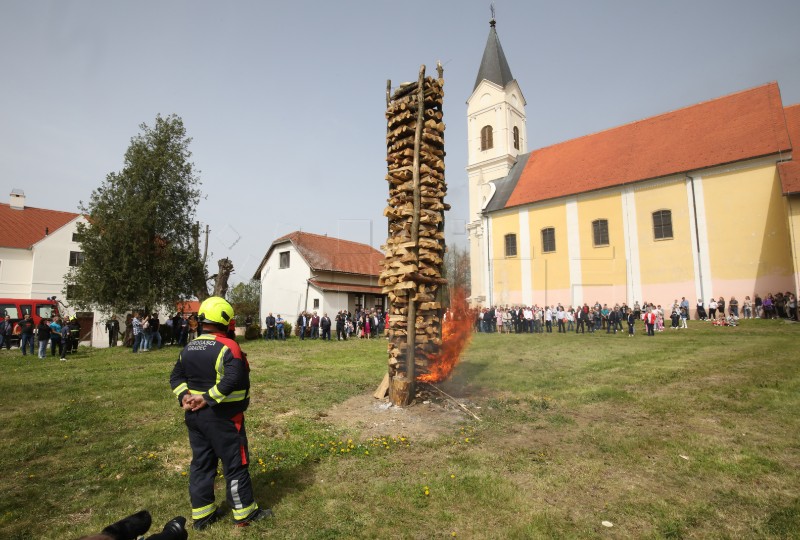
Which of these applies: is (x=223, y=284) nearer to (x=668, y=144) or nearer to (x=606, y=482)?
(x=606, y=482)

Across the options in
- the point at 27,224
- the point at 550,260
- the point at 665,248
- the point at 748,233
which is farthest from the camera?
the point at 27,224

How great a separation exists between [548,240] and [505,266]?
14.9 feet

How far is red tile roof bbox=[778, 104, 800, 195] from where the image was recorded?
23.9 metres

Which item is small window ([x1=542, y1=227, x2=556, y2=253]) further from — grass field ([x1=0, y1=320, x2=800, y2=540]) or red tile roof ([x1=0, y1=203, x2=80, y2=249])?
red tile roof ([x1=0, y1=203, x2=80, y2=249])

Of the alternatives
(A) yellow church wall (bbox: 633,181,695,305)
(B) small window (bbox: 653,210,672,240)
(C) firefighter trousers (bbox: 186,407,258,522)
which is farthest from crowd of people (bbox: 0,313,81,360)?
(B) small window (bbox: 653,210,672,240)

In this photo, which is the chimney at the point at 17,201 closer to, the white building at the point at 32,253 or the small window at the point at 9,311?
the white building at the point at 32,253

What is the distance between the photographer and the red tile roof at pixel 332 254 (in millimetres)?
37469

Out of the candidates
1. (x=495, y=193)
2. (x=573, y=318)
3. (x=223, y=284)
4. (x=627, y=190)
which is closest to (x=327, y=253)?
(x=223, y=284)

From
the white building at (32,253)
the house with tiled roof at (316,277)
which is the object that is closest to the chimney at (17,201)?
the white building at (32,253)

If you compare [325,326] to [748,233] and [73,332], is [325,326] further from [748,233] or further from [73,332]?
[748,233]

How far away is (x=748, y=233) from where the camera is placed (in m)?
26.6

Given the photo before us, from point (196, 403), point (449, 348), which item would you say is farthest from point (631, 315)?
point (196, 403)

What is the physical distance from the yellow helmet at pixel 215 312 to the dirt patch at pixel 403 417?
312 centimetres

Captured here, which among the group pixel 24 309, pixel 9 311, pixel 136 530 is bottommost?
pixel 136 530
